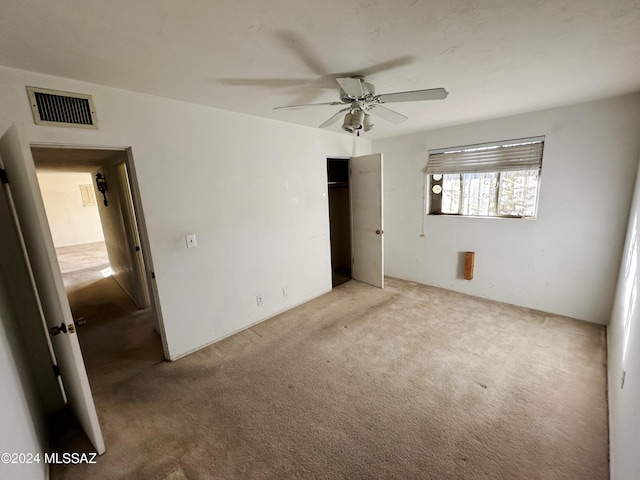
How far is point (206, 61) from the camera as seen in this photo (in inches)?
63.2

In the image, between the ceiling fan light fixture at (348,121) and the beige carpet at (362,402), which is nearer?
the beige carpet at (362,402)

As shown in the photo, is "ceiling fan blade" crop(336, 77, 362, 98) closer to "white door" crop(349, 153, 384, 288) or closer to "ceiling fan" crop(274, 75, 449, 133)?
"ceiling fan" crop(274, 75, 449, 133)

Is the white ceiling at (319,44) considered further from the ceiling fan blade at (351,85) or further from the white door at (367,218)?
the white door at (367,218)

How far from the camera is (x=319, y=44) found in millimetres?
1466

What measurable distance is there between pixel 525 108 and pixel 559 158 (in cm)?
66

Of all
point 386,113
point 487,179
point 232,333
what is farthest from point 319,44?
point 487,179

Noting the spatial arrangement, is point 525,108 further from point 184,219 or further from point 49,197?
point 49,197

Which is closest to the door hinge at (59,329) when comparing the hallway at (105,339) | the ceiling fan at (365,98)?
the hallway at (105,339)

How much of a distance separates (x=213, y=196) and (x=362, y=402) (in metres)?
2.24

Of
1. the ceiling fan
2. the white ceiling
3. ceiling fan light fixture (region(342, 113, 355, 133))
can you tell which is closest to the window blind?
the white ceiling

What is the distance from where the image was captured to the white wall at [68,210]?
7523mm

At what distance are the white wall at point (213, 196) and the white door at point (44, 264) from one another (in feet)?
1.36

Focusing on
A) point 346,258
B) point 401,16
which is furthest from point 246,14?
point 346,258

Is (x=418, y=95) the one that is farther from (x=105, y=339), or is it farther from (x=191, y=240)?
(x=105, y=339)
